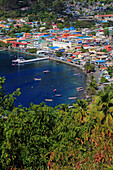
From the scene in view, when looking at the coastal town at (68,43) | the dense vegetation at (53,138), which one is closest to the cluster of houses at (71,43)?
the coastal town at (68,43)

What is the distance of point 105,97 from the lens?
3.06 meters

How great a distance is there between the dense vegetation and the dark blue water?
14.4ft

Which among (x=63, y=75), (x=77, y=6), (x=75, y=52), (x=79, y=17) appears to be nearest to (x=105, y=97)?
(x=63, y=75)

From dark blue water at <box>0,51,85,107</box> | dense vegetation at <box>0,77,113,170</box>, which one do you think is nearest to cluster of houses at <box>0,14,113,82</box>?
dark blue water at <box>0,51,85,107</box>

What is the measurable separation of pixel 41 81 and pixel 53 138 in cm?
690

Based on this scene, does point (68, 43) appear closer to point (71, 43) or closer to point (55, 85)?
point (71, 43)

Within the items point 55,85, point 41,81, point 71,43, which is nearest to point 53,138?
point 55,85

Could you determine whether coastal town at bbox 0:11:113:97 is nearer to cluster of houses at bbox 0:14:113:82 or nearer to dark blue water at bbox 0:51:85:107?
cluster of houses at bbox 0:14:113:82

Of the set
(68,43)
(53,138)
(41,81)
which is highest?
(53,138)

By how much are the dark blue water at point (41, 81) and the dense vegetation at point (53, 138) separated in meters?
4.38

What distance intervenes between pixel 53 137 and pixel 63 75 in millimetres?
7773

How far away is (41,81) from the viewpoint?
9.68 meters

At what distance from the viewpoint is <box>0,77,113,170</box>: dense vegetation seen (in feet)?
7.50

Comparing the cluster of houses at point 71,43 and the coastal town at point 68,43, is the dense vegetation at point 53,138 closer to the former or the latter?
the coastal town at point 68,43
